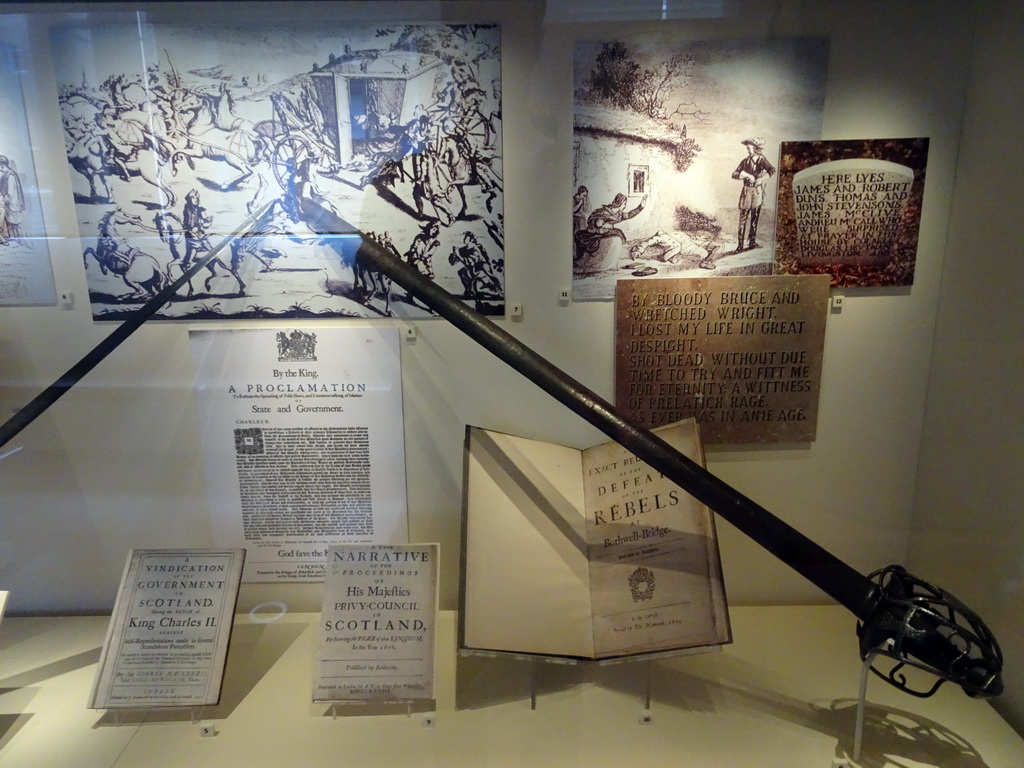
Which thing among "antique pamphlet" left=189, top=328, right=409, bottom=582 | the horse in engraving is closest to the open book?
"antique pamphlet" left=189, top=328, right=409, bottom=582

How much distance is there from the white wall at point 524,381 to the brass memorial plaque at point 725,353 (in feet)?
0.21

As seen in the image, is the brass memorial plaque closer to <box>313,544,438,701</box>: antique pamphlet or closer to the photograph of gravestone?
the photograph of gravestone

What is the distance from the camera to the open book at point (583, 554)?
141 cm

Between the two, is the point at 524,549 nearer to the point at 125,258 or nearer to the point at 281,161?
the point at 281,161

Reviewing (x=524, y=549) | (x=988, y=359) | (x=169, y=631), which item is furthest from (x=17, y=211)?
(x=988, y=359)

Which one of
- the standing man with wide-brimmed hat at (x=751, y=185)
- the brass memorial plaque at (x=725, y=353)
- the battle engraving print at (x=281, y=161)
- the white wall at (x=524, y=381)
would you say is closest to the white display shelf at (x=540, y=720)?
the white wall at (x=524, y=381)

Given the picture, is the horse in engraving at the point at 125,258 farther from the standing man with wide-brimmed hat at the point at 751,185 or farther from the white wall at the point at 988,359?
the white wall at the point at 988,359

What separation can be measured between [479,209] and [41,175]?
116 centimetres

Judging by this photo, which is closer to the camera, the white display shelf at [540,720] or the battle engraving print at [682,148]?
the white display shelf at [540,720]

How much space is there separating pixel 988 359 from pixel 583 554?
1.13 metres

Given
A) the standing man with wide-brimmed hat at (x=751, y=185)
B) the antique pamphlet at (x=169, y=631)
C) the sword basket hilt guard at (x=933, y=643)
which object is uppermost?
the standing man with wide-brimmed hat at (x=751, y=185)

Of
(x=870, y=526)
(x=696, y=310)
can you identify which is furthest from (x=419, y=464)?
(x=870, y=526)

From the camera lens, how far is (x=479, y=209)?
1536 mm

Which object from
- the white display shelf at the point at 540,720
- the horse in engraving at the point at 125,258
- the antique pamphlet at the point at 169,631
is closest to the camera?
the white display shelf at the point at 540,720
